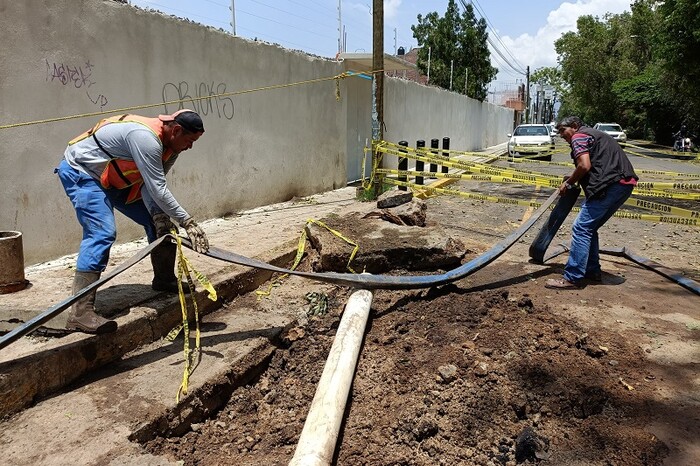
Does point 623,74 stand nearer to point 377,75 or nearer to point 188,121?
point 377,75

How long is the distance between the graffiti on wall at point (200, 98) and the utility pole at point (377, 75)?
3.19 meters

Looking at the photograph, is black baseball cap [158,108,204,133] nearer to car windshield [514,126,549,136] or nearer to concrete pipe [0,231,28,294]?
concrete pipe [0,231,28,294]

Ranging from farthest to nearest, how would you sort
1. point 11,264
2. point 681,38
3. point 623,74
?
1. point 623,74
2. point 681,38
3. point 11,264

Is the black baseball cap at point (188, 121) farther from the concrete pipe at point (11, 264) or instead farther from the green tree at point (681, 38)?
the green tree at point (681, 38)

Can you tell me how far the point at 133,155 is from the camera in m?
3.31

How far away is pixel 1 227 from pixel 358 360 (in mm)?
3583

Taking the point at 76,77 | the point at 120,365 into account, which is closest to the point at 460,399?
the point at 120,365

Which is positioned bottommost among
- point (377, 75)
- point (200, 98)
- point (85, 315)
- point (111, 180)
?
point (85, 315)

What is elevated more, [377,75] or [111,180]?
[377,75]

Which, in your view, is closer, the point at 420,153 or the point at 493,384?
the point at 493,384

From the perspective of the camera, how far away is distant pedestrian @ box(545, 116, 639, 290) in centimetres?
497

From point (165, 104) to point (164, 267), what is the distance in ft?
8.72

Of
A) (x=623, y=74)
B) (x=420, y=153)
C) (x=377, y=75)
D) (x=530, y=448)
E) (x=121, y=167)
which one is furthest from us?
(x=623, y=74)

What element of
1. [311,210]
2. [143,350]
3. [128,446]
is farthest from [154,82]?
[128,446]
